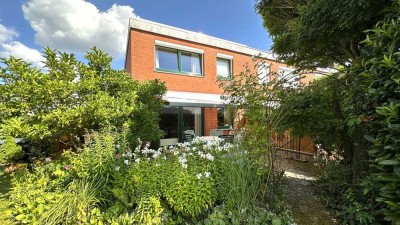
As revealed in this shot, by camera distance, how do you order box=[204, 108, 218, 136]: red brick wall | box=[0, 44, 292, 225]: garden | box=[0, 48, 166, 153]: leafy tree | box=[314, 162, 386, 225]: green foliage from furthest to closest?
box=[204, 108, 218, 136]: red brick wall, box=[0, 48, 166, 153]: leafy tree, box=[0, 44, 292, 225]: garden, box=[314, 162, 386, 225]: green foliage

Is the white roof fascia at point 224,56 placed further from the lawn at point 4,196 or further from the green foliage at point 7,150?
the lawn at point 4,196

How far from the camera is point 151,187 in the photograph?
4.20m

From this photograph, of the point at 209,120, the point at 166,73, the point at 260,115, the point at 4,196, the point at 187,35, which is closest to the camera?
Result: the point at 260,115

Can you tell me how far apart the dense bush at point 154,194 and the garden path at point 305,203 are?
0.71m

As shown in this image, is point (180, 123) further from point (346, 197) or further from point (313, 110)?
point (346, 197)

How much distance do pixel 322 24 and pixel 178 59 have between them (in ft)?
40.8

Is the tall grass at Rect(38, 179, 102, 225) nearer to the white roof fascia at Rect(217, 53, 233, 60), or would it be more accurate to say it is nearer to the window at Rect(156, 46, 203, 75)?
the window at Rect(156, 46, 203, 75)

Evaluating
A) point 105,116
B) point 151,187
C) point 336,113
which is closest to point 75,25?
point 105,116

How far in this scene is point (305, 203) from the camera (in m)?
5.48

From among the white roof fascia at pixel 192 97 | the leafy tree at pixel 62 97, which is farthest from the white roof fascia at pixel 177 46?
the leafy tree at pixel 62 97

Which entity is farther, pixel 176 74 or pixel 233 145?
pixel 176 74

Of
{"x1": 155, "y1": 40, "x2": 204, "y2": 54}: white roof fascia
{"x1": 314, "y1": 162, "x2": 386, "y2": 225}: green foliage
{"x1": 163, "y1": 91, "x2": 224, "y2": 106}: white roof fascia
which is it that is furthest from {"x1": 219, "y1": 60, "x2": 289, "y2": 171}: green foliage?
{"x1": 155, "y1": 40, "x2": 204, "y2": 54}: white roof fascia

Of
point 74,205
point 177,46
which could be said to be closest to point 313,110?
point 74,205

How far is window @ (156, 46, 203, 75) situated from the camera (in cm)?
1548
